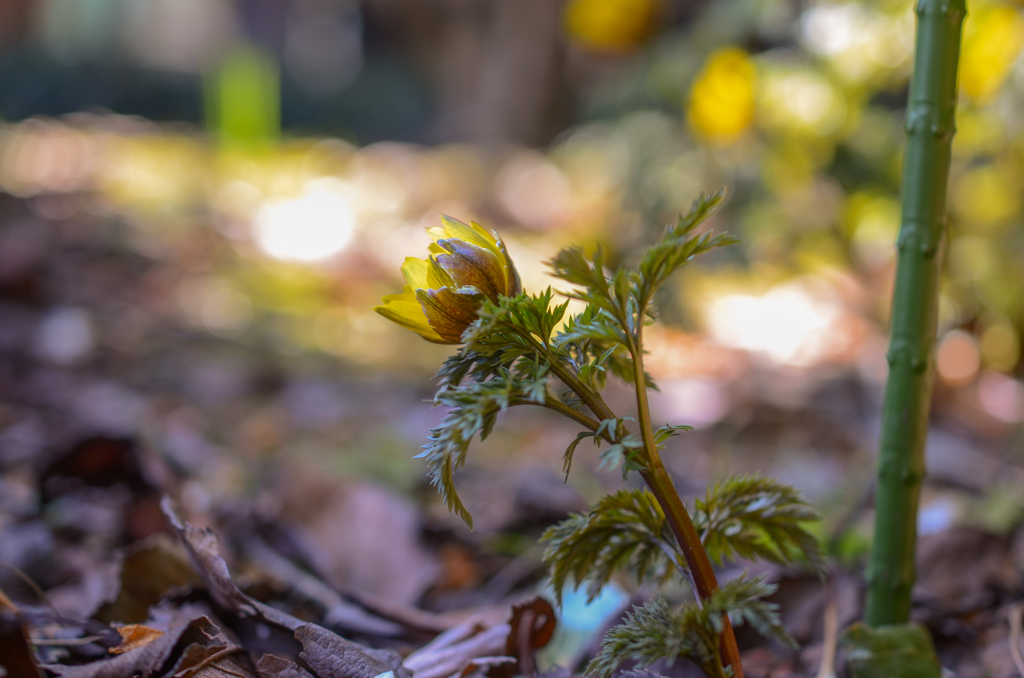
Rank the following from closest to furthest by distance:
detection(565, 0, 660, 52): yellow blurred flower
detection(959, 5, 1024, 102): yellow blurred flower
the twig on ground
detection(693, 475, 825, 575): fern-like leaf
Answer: detection(693, 475, 825, 575): fern-like leaf → the twig on ground → detection(959, 5, 1024, 102): yellow blurred flower → detection(565, 0, 660, 52): yellow blurred flower

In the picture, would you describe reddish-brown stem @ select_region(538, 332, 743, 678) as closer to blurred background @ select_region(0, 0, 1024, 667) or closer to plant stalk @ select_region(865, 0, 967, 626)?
plant stalk @ select_region(865, 0, 967, 626)

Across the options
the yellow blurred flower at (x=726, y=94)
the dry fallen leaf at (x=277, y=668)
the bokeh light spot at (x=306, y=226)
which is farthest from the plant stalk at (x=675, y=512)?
the bokeh light spot at (x=306, y=226)

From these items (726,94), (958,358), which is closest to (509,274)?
(726,94)

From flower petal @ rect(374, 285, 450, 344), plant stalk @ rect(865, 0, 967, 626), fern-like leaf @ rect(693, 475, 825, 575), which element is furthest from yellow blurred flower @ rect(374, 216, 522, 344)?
plant stalk @ rect(865, 0, 967, 626)

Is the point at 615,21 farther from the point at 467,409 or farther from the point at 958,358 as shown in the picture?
the point at 467,409

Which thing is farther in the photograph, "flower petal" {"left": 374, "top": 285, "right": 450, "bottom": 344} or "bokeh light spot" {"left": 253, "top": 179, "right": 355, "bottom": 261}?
"bokeh light spot" {"left": 253, "top": 179, "right": 355, "bottom": 261}

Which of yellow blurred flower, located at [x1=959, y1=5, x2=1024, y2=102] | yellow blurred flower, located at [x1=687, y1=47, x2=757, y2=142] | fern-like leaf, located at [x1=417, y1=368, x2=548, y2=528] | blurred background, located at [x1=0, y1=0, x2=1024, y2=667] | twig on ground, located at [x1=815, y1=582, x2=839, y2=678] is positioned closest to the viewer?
fern-like leaf, located at [x1=417, y1=368, x2=548, y2=528]

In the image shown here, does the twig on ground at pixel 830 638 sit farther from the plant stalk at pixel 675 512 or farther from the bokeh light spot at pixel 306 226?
the bokeh light spot at pixel 306 226

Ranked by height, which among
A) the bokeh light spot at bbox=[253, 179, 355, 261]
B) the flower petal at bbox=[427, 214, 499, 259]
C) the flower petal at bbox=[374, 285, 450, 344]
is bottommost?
the flower petal at bbox=[374, 285, 450, 344]
